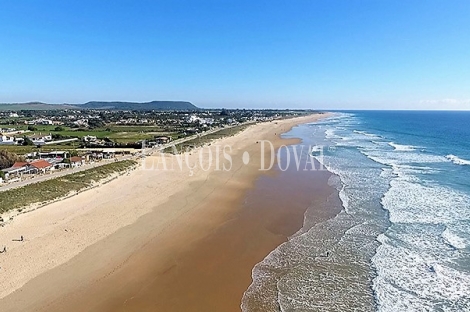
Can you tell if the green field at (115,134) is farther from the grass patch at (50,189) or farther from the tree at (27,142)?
the grass patch at (50,189)

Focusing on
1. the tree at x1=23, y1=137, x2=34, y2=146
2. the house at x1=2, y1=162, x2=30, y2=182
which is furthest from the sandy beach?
the tree at x1=23, y1=137, x2=34, y2=146

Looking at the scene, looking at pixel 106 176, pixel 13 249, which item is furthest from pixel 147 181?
pixel 13 249

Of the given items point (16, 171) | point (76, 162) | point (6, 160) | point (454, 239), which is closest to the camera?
point (454, 239)

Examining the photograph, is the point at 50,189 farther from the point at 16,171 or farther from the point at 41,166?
the point at 16,171

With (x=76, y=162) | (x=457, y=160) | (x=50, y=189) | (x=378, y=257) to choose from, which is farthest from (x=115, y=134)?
(x=378, y=257)

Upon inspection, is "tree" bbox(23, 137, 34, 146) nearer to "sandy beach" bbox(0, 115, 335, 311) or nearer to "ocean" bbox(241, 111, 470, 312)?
"sandy beach" bbox(0, 115, 335, 311)
